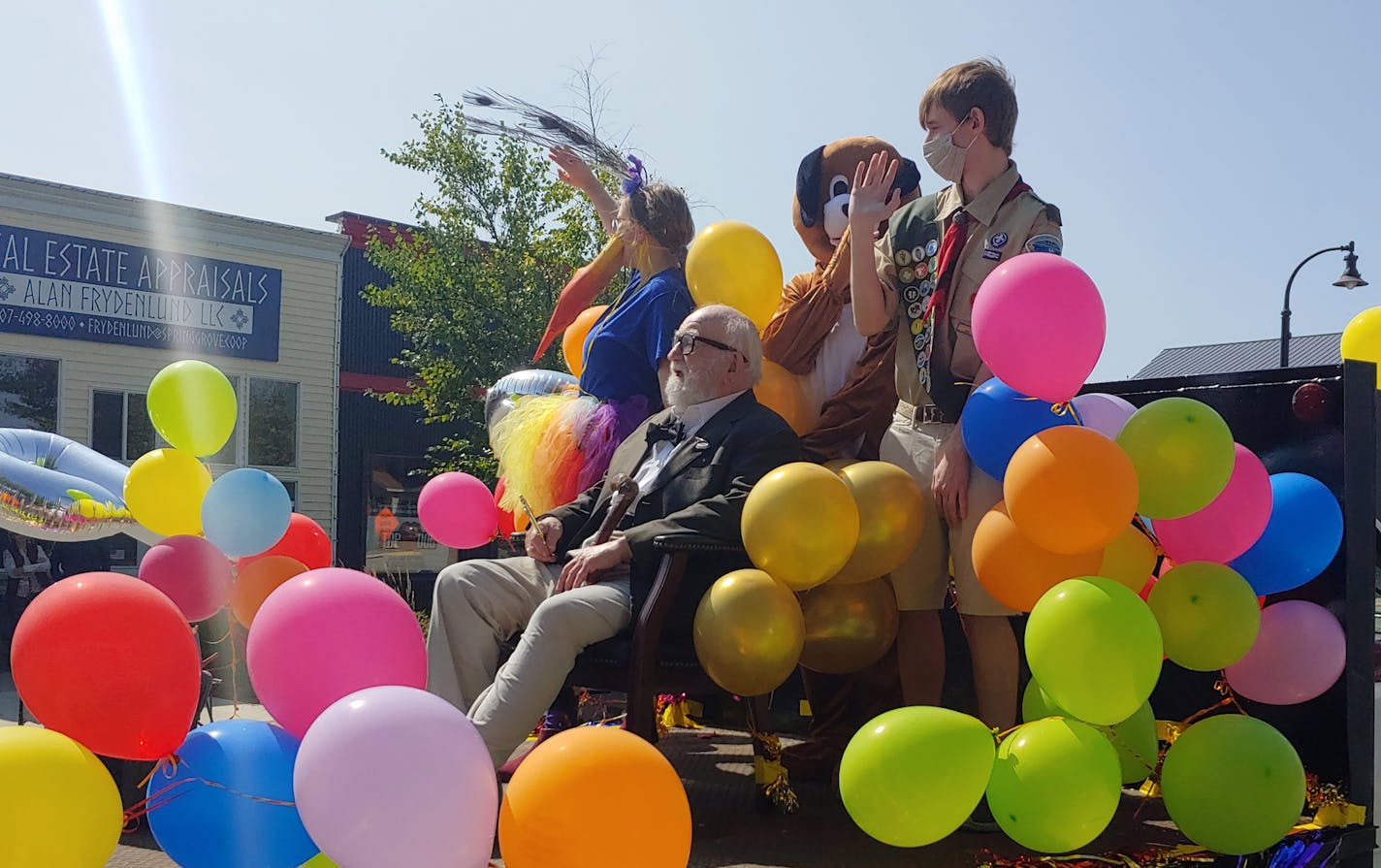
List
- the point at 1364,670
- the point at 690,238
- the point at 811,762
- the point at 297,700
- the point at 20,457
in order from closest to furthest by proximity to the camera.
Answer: the point at 297,700, the point at 1364,670, the point at 811,762, the point at 690,238, the point at 20,457

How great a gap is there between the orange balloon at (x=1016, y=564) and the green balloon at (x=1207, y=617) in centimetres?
23

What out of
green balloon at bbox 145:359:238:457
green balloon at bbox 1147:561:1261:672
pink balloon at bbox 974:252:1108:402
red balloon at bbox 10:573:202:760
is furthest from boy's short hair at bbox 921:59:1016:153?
green balloon at bbox 145:359:238:457

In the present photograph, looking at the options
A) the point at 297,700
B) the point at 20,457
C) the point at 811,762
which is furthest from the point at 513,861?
the point at 20,457

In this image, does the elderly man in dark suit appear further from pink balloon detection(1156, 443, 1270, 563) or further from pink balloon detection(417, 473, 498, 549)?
pink balloon detection(1156, 443, 1270, 563)

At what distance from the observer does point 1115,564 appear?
299 centimetres

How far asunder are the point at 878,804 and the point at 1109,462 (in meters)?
0.93

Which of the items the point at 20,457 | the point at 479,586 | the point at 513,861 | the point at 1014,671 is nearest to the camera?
the point at 513,861

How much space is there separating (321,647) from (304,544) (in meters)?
2.54

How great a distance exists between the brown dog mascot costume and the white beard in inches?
20.9

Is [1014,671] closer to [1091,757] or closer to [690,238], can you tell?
[1091,757]

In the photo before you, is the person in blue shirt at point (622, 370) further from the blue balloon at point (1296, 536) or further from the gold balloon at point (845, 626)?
the blue balloon at point (1296, 536)

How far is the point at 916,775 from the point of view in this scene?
2.32 meters

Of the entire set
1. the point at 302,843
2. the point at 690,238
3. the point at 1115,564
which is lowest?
the point at 302,843

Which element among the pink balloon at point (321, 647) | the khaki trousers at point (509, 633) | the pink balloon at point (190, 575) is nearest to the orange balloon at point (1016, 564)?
the khaki trousers at point (509, 633)
